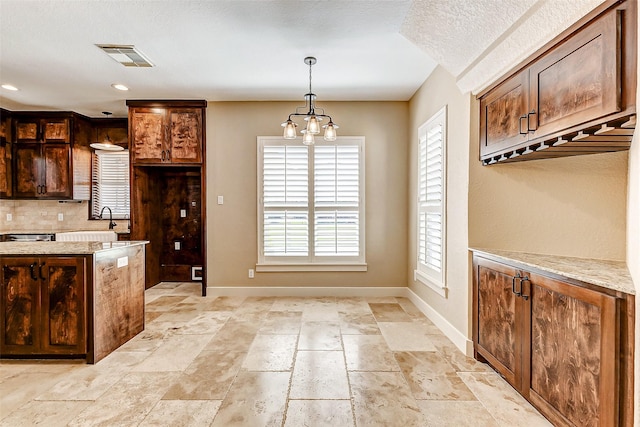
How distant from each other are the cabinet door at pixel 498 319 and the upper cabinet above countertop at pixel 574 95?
2.89 ft

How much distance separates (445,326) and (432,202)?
4.33ft

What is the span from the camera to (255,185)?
463cm

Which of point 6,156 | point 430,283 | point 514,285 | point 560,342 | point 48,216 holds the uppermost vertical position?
point 6,156

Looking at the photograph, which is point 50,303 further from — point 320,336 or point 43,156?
point 43,156

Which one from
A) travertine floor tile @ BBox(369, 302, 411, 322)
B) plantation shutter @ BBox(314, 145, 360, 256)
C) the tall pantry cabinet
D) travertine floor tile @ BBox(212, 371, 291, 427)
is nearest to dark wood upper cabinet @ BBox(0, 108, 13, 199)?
the tall pantry cabinet

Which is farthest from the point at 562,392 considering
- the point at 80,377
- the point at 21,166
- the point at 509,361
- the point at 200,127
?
the point at 21,166

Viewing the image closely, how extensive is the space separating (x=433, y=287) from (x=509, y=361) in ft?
4.45

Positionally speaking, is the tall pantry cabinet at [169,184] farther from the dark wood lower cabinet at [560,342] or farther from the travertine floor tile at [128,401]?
the dark wood lower cabinet at [560,342]

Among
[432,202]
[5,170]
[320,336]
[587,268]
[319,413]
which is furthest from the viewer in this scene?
[5,170]

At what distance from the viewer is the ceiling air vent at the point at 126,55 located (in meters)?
3.07

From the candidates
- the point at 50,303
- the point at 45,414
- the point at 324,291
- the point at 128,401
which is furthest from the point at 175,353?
the point at 324,291

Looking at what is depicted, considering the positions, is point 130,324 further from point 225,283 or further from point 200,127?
point 200,127

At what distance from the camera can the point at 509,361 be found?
7.34 ft

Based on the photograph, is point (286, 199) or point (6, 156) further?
point (6, 156)
